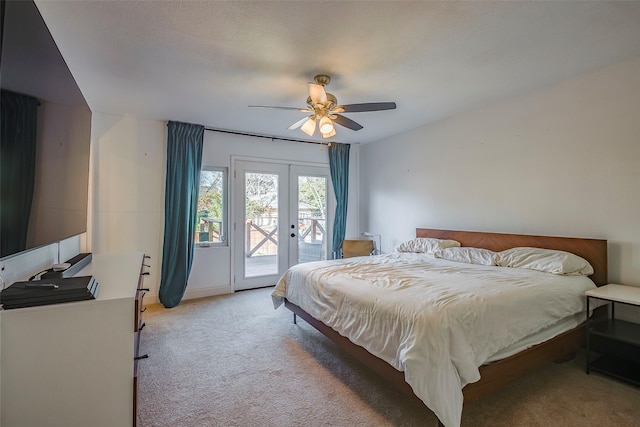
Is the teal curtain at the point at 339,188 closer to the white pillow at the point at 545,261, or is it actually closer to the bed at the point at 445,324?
the bed at the point at 445,324

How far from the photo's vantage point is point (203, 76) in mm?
2748

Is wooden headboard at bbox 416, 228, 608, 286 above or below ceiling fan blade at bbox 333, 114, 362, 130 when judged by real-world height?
below

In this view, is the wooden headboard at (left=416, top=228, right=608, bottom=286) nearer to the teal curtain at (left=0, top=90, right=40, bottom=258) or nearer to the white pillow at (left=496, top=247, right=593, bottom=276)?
the white pillow at (left=496, top=247, right=593, bottom=276)

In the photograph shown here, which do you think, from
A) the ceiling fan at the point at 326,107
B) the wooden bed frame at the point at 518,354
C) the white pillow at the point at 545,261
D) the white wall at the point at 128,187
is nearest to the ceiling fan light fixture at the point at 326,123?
the ceiling fan at the point at 326,107

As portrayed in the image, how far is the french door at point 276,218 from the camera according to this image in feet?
15.4

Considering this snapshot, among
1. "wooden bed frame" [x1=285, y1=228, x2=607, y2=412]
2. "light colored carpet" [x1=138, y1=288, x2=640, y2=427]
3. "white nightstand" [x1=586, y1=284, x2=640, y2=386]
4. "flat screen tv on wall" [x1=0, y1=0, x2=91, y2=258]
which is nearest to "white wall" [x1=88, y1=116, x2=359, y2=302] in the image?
"light colored carpet" [x1=138, y1=288, x2=640, y2=427]

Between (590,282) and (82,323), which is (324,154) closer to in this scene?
(590,282)

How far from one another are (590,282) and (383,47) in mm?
2639

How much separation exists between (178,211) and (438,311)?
11.7ft

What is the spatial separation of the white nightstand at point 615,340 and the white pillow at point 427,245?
4.74ft

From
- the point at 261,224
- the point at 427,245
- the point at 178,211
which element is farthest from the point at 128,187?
the point at 427,245

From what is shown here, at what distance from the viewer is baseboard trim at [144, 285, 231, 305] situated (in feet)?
13.5

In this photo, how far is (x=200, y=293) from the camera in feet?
14.4

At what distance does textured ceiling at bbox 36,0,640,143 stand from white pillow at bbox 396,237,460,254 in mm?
1694
